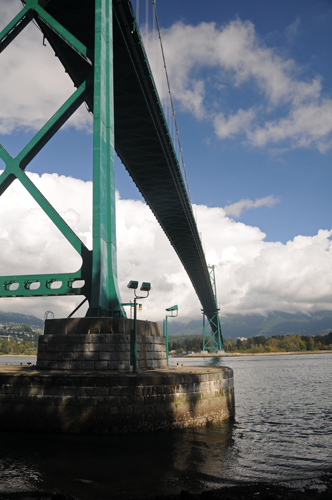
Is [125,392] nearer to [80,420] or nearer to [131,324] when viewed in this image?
[80,420]

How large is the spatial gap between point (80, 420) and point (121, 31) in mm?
18297

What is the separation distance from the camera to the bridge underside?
62.6 feet

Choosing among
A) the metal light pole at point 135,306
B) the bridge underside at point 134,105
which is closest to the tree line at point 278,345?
the bridge underside at point 134,105

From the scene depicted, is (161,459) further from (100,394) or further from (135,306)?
(135,306)

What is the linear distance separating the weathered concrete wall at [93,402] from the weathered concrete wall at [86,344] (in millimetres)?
1162

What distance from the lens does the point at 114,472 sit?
6941 mm

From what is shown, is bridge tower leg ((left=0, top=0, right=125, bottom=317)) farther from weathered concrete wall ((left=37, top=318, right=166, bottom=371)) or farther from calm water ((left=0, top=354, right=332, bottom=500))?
calm water ((left=0, top=354, right=332, bottom=500))

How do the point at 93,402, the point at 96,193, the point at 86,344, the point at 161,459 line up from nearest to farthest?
1. the point at 161,459
2. the point at 93,402
3. the point at 86,344
4. the point at 96,193

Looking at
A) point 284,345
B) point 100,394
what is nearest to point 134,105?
point 100,394

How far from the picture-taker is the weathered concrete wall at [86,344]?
36.7 feet

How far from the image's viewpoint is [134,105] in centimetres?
2520

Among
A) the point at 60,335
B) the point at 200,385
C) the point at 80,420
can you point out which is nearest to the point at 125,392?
the point at 80,420

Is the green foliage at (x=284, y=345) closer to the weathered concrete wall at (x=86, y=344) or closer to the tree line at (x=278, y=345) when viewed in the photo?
the tree line at (x=278, y=345)

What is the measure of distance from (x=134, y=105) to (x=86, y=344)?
18518mm
